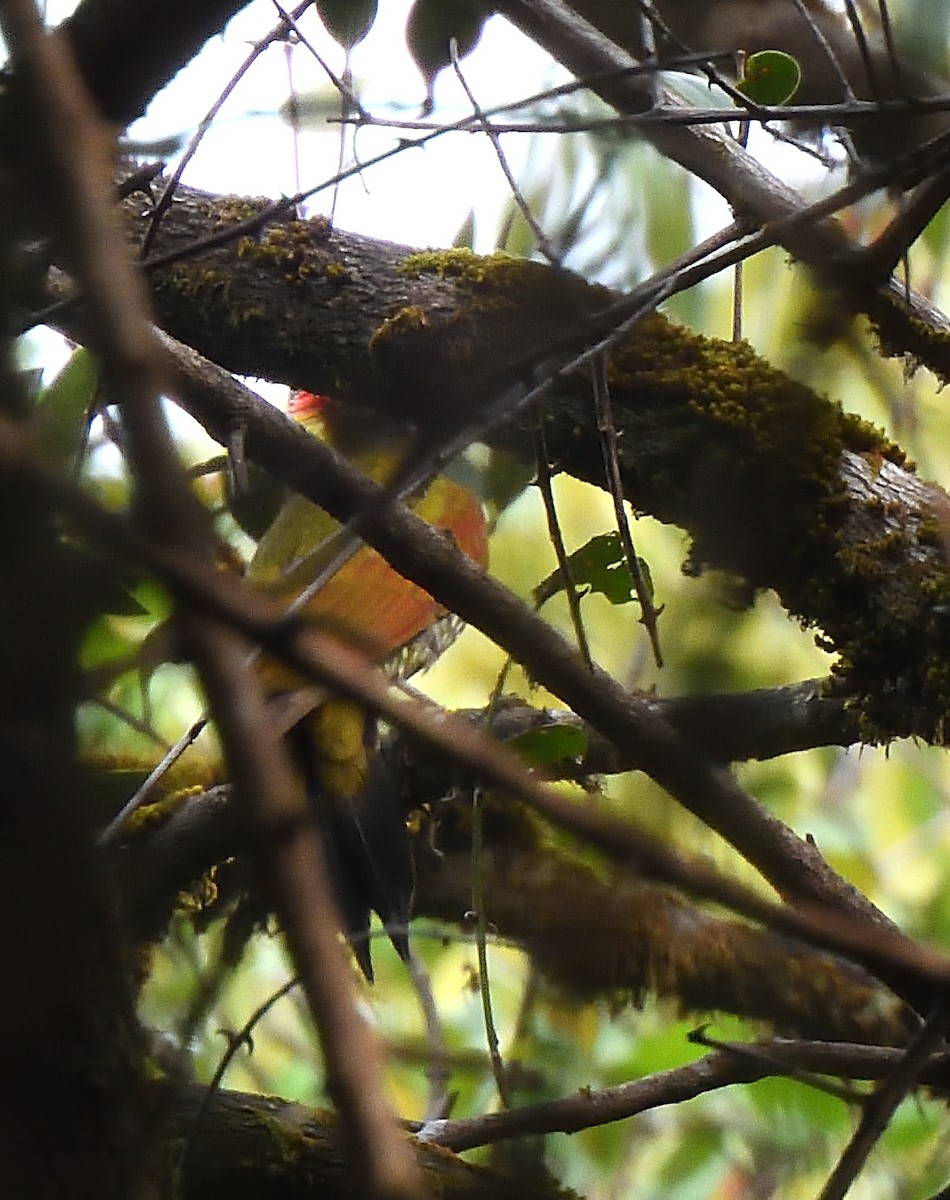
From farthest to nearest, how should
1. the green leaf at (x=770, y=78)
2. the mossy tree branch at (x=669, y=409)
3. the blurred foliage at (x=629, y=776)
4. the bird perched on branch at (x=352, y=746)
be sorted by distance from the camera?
the bird perched on branch at (x=352, y=746), the mossy tree branch at (x=669, y=409), the green leaf at (x=770, y=78), the blurred foliage at (x=629, y=776)

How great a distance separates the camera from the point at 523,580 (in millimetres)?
2467

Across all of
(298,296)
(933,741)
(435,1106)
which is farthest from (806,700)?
(298,296)

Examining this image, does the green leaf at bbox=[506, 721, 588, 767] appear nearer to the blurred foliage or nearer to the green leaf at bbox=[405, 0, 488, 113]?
the blurred foliage

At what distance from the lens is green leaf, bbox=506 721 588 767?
1.33 meters

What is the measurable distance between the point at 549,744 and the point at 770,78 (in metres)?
0.68

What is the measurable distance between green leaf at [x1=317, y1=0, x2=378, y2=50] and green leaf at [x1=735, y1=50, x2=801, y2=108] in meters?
0.37

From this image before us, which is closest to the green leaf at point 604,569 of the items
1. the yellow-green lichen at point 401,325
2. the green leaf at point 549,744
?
the green leaf at point 549,744

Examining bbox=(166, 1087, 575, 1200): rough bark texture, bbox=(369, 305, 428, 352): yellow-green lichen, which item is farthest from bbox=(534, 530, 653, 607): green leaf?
bbox=(166, 1087, 575, 1200): rough bark texture

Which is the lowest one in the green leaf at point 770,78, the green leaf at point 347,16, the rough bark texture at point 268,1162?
the rough bark texture at point 268,1162

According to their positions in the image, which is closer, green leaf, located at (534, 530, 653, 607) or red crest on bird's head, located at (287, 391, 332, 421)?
green leaf, located at (534, 530, 653, 607)

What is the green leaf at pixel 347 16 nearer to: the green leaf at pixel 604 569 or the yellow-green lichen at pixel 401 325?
the yellow-green lichen at pixel 401 325

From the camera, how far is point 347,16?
1312 millimetres

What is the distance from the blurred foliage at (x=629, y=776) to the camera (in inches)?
35.7

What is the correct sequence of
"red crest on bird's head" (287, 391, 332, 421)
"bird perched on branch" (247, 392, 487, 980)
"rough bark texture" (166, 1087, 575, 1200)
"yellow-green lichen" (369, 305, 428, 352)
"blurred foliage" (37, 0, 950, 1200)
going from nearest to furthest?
"blurred foliage" (37, 0, 950, 1200)
"rough bark texture" (166, 1087, 575, 1200)
"yellow-green lichen" (369, 305, 428, 352)
"bird perched on branch" (247, 392, 487, 980)
"red crest on bird's head" (287, 391, 332, 421)
